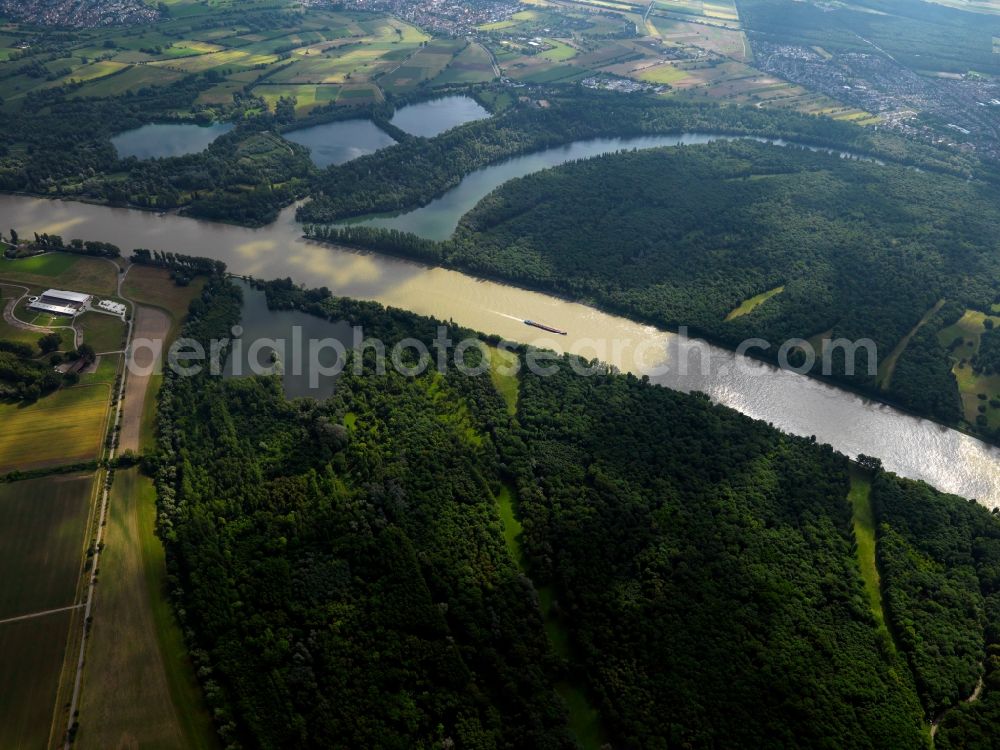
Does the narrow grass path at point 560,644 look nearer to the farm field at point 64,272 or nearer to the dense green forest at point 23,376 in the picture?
the dense green forest at point 23,376

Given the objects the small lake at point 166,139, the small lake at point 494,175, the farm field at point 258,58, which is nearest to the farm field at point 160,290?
the small lake at point 494,175

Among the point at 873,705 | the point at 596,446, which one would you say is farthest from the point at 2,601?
the point at 873,705

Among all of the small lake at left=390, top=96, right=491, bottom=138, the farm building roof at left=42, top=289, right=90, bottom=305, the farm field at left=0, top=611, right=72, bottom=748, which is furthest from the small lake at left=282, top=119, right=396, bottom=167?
the farm field at left=0, top=611, right=72, bottom=748

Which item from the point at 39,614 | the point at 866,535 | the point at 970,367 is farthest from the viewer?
the point at 970,367

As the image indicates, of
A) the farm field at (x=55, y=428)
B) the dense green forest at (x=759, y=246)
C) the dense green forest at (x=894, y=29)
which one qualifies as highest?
the dense green forest at (x=894, y=29)

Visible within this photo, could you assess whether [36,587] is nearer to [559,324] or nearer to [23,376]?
Result: [23,376]

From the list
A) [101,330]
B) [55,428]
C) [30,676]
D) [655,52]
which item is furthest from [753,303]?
[655,52]
